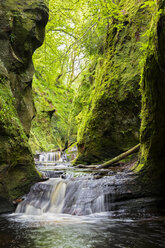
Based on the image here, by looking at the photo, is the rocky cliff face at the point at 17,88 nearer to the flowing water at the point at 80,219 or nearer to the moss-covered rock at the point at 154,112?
the flowing water at the point at 80,219

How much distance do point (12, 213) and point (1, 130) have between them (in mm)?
2034

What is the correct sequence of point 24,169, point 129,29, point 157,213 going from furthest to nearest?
point 129,29
point 24,169
point 157,213

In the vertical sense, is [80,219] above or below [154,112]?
below

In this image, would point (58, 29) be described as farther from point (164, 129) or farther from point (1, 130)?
point (164, 129)

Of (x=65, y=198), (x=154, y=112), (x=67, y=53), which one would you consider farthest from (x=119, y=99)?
(x=65, y=198)

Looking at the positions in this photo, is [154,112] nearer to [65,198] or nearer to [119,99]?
[65,198]

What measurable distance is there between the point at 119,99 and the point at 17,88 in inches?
170

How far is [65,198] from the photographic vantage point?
15.9ft

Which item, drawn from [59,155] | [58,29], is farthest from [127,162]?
[59,155]

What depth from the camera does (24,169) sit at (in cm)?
523

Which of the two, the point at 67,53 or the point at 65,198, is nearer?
the point at 65,198

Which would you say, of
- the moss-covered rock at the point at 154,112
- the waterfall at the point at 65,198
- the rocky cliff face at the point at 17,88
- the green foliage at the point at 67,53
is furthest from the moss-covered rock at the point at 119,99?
the waterfall at the point at 65,198

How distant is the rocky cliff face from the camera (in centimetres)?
468

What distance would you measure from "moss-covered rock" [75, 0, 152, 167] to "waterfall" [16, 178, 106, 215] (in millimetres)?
3640
